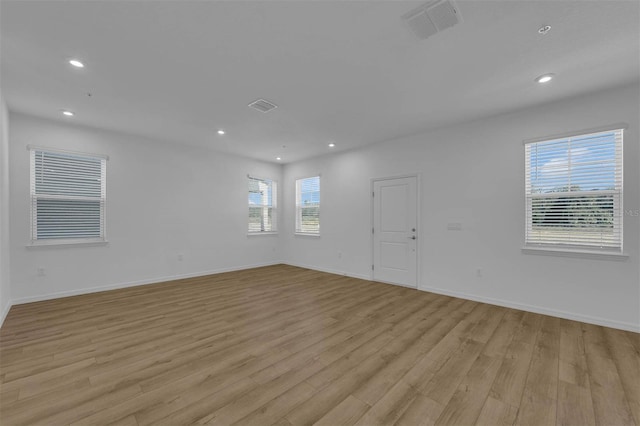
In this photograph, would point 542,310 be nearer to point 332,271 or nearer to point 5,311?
point 332,271

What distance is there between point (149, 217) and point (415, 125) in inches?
207

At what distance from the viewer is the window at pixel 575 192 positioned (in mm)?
3213

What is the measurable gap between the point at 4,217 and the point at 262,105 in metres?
3.70

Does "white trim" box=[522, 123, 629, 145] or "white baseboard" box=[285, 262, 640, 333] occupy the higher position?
"white trim" box=[522, 123, 629, 145]

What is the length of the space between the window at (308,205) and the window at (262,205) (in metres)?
0.75

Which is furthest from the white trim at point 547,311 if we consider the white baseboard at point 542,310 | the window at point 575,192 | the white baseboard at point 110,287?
the white baseboard at point 110,287

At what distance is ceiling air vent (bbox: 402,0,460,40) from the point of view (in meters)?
1.93

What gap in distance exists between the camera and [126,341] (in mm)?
2752

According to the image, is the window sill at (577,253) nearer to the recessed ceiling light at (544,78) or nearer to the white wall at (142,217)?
the recessed ceiling light at (544,78)

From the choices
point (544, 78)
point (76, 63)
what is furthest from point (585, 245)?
point (76, 63)

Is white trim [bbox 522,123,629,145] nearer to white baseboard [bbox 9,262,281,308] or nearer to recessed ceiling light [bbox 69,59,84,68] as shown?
recessed ceiling light [bbox 69,59,84,68]

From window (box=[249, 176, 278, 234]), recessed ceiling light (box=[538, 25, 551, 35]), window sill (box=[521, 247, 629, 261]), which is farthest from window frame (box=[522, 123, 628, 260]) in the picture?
window (box=[249, 176, 278, 234])

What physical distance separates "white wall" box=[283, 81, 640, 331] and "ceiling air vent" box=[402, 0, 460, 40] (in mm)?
2548

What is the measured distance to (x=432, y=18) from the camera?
204cm
